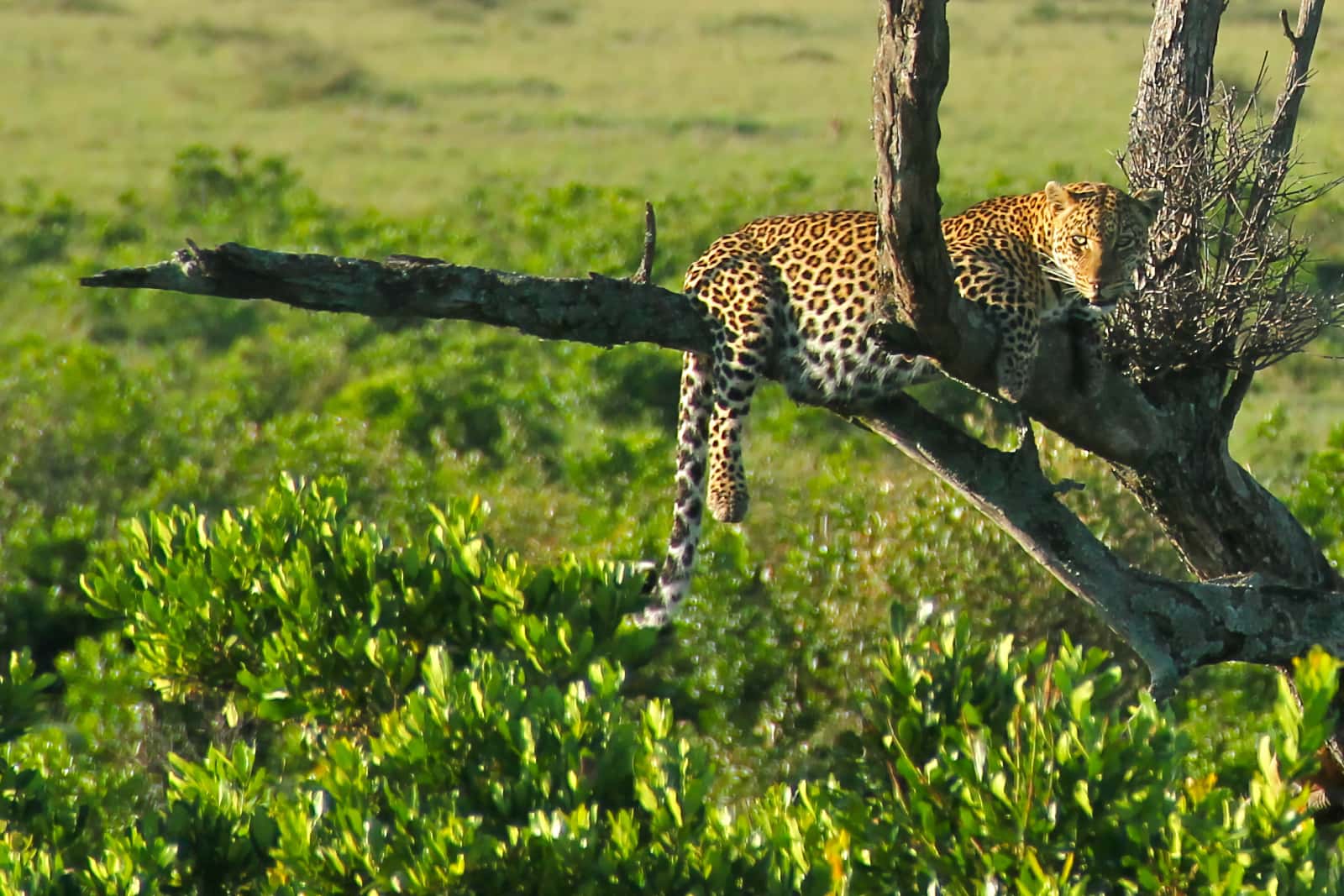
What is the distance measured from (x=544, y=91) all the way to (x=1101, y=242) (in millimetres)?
37432

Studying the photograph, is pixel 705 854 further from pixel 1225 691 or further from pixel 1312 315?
pixel 1225 691

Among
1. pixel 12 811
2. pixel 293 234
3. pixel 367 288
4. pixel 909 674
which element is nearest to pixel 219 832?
pixel 12 811

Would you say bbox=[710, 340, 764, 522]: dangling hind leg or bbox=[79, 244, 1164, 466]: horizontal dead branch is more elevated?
bbox=[79, 244, 1164, 466]: horizontal dead branch

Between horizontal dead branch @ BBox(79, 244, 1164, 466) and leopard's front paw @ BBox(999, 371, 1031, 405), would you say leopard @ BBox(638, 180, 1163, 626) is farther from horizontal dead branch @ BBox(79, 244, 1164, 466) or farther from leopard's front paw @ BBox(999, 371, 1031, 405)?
horizontal dead branch @ BBox(79, 244, 1164, 466)

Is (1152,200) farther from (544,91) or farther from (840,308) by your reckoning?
(544,91)

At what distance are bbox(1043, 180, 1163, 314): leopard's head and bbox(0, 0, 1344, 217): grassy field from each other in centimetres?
2515

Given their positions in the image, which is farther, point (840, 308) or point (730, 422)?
point (730, 422)

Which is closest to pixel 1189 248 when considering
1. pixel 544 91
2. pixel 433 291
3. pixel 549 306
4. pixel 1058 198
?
pixel 1058 198

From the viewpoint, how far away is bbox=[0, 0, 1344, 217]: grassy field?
3706 cm

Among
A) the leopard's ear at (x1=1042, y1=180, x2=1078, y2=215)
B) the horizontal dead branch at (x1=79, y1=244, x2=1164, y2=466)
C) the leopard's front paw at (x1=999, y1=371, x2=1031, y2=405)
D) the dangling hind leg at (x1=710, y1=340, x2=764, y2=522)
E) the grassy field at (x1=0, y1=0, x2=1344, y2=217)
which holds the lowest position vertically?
the grassy field at (x1=0, y1=0, x2=1344, y2=217)

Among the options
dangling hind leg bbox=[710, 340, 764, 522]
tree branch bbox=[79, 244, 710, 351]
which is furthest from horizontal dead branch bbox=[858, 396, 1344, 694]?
tree branch bbox=[79, 244, 710, 351]

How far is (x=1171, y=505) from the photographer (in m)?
7.53

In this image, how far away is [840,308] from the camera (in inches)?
265

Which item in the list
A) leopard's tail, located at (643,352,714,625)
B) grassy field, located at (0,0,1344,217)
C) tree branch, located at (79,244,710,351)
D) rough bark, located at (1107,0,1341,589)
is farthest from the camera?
grassy field, located at (0,0,1344,217)
